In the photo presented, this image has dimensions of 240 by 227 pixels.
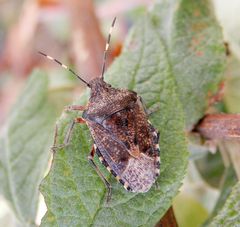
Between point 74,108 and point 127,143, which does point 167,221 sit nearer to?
point 127,143

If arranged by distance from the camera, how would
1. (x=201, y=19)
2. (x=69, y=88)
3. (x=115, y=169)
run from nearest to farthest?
(x=115, y=169) < (x=201, y=19) < (x=69, y=88)

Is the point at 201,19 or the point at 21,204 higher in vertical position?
the point at 201,19

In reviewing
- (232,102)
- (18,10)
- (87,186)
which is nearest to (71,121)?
(87,186)

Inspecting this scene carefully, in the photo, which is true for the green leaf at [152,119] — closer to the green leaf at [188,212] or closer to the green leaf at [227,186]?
the green leaf at [227,186]

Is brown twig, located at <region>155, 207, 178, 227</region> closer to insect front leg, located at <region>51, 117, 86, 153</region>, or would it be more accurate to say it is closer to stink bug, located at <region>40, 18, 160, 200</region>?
stink bug, located at <region>40, 18, 160, 200</region>

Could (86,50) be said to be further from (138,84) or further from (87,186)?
(87,186)

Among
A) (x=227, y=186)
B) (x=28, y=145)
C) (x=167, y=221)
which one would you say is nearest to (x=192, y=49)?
(x=227, y=186)

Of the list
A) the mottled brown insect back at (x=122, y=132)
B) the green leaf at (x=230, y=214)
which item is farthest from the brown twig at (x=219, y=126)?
the green leaf at (x=230, y=214)

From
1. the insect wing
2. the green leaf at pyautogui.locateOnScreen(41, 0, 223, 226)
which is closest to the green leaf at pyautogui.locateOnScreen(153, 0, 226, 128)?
the green leaf at pyautogui.locateOnScreen(41, 0, 223, 226)
